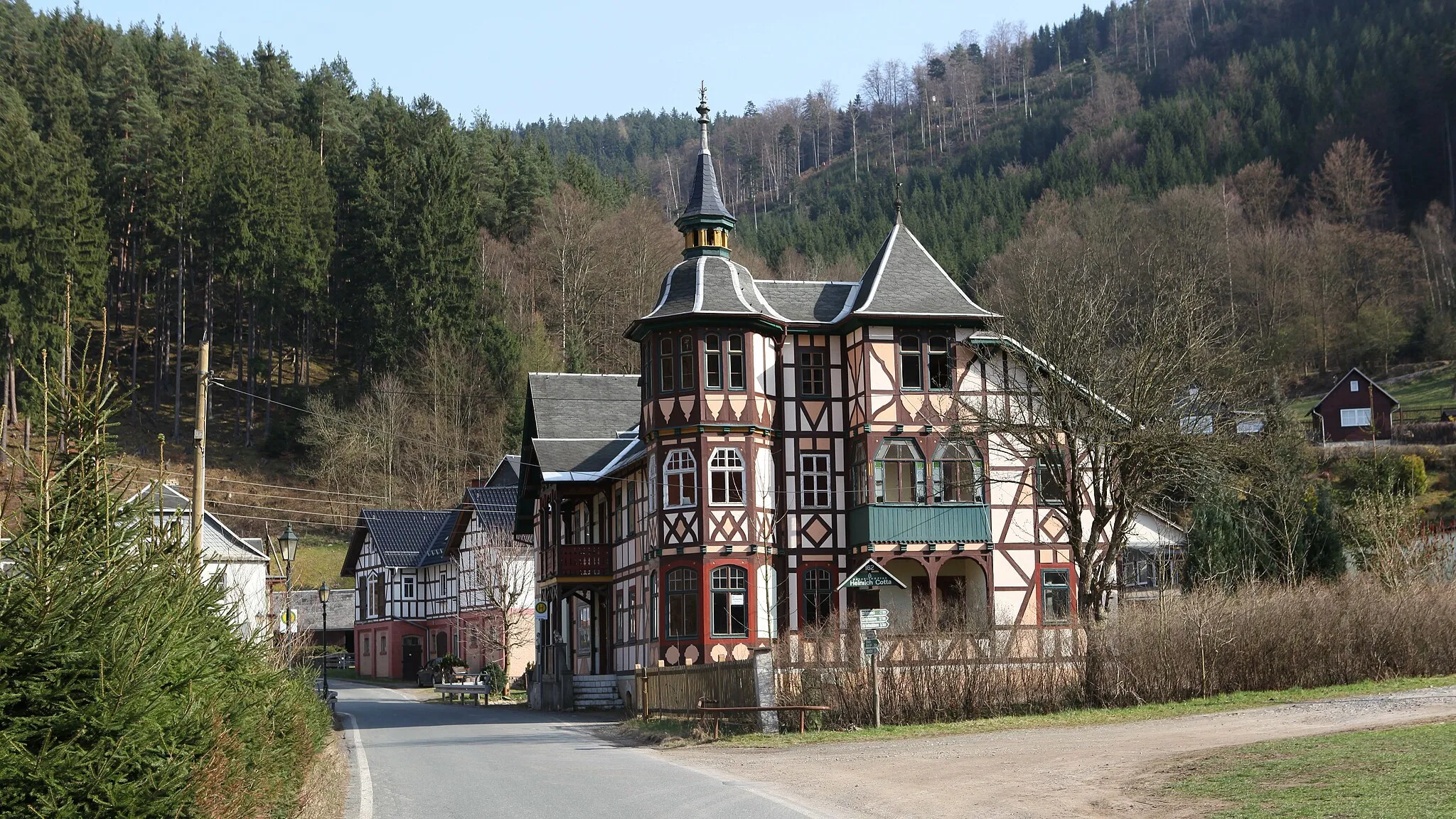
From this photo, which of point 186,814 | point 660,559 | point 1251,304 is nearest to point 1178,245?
point 1251,304

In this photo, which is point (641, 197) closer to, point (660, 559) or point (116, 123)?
point (116, 123)

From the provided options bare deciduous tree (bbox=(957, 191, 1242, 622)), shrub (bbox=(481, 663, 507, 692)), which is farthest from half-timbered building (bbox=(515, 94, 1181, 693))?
shrub (bbox=(481, 663, 507, 692))

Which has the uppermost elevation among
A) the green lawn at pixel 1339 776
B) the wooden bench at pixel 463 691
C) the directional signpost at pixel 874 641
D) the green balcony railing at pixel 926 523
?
the green balcony railing at pixel 926 523

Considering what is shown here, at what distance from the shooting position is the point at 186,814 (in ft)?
28.6

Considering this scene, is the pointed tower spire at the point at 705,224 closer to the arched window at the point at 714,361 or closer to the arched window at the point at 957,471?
the arched window at the point at 714,361

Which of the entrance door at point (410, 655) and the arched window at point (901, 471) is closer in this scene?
the arched window at point (901, 471)

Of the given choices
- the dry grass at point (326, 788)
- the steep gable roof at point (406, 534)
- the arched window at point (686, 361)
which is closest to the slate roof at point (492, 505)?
the steep gable roof at point (406, 534)

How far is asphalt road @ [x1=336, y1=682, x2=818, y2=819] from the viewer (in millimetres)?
15383

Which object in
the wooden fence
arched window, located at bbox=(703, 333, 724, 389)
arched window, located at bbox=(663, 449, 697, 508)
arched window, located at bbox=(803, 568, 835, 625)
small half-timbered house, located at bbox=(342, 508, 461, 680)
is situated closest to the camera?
the wooden fence

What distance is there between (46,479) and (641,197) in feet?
284

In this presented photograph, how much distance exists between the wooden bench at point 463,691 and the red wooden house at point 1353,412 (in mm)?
46218

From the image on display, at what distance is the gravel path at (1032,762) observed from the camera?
15156 millimetres

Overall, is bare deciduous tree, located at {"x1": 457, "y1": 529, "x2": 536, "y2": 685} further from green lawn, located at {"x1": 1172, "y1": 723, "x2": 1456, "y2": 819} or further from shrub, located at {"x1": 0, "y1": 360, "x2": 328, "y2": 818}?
shrub, located at {"x1": 0, "y1": 360, "x2": 328, "y2": 818}

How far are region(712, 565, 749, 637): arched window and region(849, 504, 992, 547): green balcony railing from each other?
327cm
